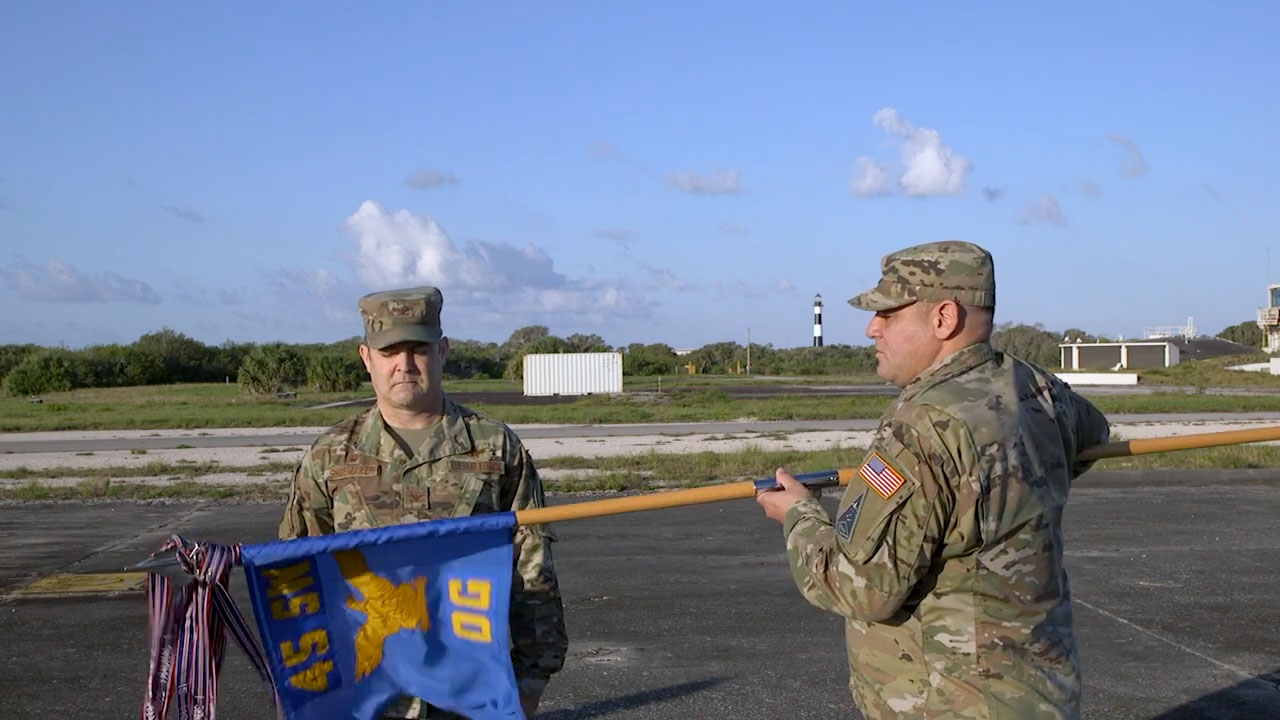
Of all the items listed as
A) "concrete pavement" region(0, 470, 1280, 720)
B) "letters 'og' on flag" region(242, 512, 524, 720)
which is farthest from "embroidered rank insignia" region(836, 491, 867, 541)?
"concrete pavement" region(0, 470, 1280, 720)

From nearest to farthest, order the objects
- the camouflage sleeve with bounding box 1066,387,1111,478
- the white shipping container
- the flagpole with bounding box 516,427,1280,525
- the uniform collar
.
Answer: the uniform collar, the camouflage sleeve with bounding box 1066,387,1111,478, the flagpole with bounding box 516,427,1280,525, the white shipping container

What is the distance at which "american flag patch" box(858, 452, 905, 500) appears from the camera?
2895 millimetres

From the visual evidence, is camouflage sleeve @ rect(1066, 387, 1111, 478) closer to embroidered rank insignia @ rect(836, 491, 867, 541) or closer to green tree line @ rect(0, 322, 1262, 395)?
embroidered rank insignia @ rect(836, 491, 867, 541)

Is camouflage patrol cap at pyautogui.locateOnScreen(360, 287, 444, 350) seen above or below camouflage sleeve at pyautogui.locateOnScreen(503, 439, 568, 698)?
above

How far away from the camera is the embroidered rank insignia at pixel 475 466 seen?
3.82 metres

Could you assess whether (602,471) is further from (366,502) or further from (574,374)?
(574,374)

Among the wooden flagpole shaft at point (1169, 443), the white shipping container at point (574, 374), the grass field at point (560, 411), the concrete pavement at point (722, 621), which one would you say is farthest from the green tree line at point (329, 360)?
the wooden flagpole shaft at point (1169, 443)

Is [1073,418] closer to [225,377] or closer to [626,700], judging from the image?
[626,700]

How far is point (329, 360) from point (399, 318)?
51473 millimetres

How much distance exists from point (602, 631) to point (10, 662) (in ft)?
12.2

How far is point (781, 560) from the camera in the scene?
1009 cm

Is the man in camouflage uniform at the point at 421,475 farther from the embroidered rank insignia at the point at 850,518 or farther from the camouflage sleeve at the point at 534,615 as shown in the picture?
the embroidered rank insignia at the point at 850,518

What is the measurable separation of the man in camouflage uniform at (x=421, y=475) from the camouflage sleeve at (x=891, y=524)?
1161 mm

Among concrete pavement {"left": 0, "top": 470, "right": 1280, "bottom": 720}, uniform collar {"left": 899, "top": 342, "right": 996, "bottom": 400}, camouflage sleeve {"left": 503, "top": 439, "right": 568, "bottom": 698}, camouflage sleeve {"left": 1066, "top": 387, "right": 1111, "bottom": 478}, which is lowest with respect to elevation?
concrete pavement {"left": 0, "top": 470, "right": 1280, "bottom": 720}
